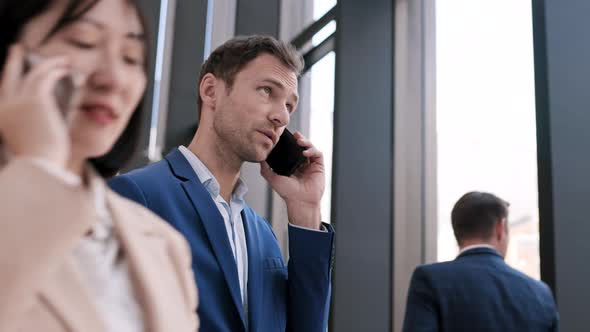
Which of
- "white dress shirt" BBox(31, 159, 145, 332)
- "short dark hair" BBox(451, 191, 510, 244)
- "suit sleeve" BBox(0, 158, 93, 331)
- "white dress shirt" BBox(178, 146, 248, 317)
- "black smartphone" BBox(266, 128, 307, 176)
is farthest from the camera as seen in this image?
"short dark hair" BBox(451, 191, 510, 244)

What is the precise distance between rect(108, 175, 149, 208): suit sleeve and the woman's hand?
84 centimetres

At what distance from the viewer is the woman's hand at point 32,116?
0.62 metres

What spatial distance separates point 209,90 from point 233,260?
63 centimetres

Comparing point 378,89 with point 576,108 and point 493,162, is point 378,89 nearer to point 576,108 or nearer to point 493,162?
point 493,162

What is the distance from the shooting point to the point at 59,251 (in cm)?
63

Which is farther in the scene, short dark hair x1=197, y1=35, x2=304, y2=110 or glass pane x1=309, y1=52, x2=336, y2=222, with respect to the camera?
glass pane x1=309, y1=52, x2=336, y2=222

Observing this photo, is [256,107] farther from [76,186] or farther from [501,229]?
[501,229]

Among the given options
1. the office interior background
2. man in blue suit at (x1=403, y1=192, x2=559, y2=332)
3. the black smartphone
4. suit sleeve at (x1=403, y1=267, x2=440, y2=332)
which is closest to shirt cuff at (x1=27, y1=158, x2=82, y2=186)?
the black smartphone

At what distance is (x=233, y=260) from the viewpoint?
153cm

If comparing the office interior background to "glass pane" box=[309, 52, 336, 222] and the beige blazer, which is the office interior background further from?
the beige blazer

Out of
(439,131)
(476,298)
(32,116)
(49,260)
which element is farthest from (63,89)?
(439,131)

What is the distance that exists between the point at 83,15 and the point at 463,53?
2.57 m

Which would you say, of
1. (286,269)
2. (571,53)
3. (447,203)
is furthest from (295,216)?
(447,203)

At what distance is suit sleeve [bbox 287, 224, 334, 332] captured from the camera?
5.43ft
